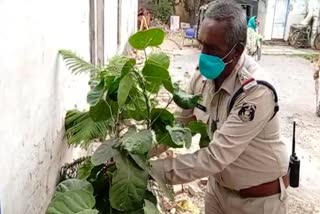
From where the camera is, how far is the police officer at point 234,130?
2.15m

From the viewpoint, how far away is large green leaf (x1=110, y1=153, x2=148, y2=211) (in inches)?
77.2

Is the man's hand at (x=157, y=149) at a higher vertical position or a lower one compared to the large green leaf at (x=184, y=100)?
lower

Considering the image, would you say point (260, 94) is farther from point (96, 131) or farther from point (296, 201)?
point (296, 201)

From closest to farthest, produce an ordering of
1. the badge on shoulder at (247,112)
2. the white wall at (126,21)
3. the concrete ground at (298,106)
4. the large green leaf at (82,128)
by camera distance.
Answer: the badge on shoulder at (247,112), the large green leaf at (82,128), the concrete ground at (298,106), the white wall at (126,21)

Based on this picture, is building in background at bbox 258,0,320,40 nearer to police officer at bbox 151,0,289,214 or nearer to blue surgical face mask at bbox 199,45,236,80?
police officer at bbox 151,0,289,214

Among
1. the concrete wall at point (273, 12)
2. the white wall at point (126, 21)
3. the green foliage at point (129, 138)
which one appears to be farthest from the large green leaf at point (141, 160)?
the concrete wall at point (273, 12)

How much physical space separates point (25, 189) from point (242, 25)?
4.05 feet

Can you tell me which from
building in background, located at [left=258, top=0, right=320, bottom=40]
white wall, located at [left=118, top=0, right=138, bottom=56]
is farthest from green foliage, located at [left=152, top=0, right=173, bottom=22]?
white wall, located at [left=118, top=0, right=138, bottom=56]

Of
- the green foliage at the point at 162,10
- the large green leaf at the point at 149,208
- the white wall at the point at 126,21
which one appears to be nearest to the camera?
the large green leaf at the point at 149,208

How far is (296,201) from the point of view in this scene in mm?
4809

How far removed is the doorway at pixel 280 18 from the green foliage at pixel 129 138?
42.5 ft

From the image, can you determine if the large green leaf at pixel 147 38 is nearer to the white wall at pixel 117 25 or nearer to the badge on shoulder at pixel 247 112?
the badge on shoulder at pixel 247 112

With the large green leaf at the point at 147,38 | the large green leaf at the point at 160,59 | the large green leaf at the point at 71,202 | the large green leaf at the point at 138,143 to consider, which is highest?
the large green leaf at the point at 147,38

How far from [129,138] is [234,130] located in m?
0.50
